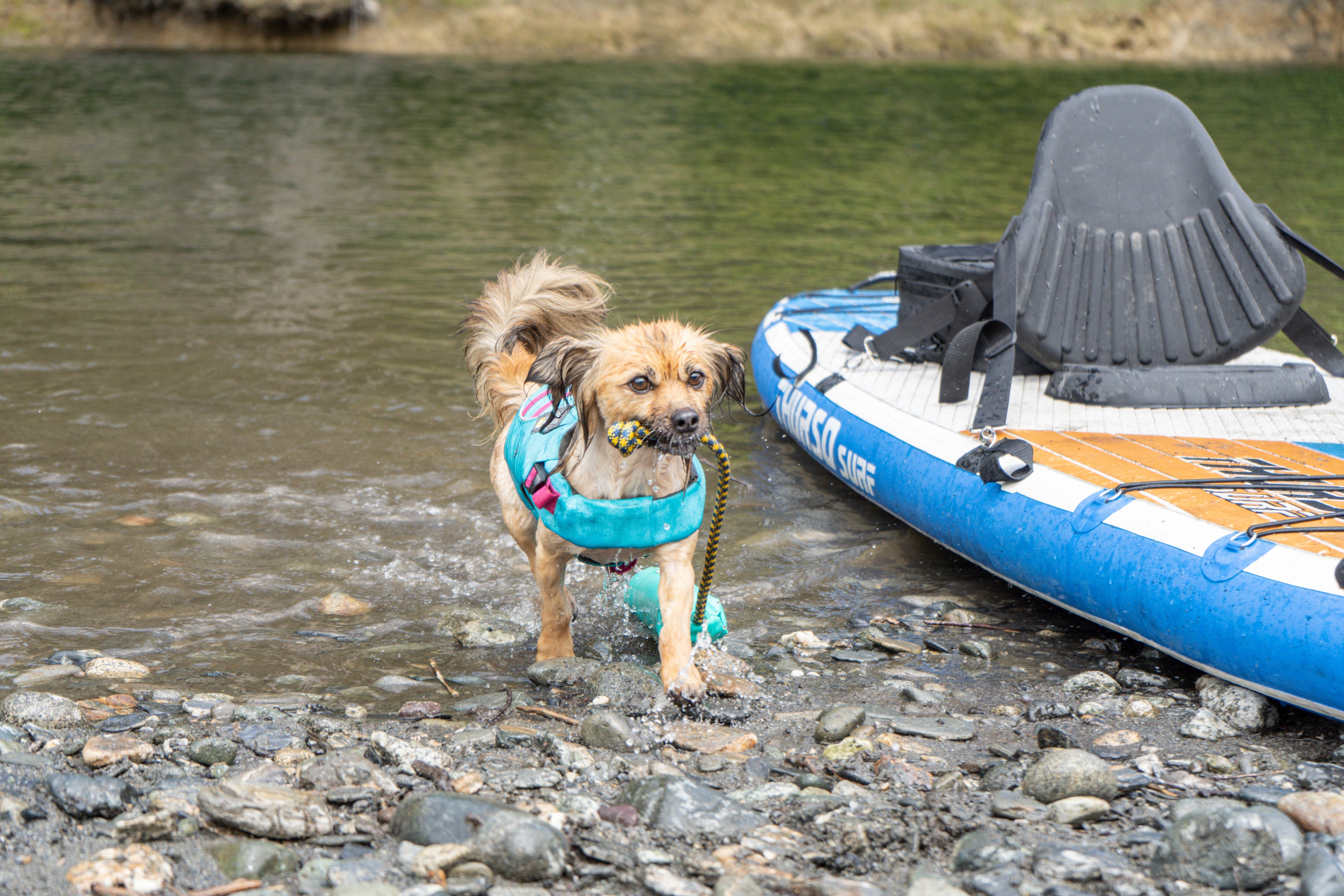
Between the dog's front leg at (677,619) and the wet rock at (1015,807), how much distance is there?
114cm

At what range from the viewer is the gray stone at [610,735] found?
4062 mm

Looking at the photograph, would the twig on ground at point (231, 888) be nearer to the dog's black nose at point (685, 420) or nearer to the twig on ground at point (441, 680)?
the twig on ground at point (441, 680)

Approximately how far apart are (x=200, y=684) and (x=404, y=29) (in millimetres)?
42132

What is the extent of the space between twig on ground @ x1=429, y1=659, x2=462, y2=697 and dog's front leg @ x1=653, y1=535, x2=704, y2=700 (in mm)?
806

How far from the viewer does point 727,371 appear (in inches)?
173

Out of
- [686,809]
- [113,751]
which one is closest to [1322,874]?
[686,809]

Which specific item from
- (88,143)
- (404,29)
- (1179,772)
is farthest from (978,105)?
(1179,772)

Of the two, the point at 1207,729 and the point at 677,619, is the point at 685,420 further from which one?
the point at 1207,729

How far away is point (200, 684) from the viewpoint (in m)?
4.63

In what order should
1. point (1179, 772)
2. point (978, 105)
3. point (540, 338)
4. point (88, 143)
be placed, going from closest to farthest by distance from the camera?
point (1179, 772) → point (540, 338) → point (88, 143) → point (978, 105)

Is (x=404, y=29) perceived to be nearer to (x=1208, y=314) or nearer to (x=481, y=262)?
(x=481, y=262)

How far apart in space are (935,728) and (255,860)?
227cm

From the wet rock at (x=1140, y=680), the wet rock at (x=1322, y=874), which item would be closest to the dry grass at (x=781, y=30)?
the wet rock at (x=1140, y=680)

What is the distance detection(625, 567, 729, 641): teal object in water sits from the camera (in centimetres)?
496
